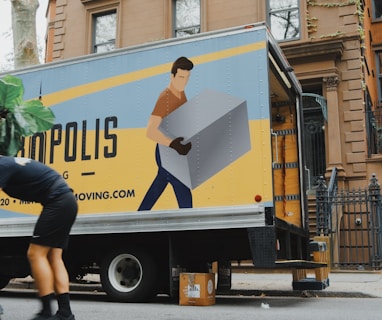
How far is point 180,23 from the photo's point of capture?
1958cm

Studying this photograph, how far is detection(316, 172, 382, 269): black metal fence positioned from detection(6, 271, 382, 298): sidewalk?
3.31 ft

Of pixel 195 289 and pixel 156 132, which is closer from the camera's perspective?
pixel 195 289

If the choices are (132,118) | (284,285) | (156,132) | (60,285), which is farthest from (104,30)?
(60,285)

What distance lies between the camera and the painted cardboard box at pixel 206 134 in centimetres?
744

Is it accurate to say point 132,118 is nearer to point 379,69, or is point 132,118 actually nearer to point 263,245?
point 263,245

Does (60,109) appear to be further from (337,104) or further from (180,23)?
(180,23)

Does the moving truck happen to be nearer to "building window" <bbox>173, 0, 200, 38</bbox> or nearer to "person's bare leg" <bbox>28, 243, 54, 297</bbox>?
"person's bare leg" <bbox>28, 243, 54, 297</bbox>

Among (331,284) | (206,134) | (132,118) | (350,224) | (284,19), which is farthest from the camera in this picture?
(284,19)

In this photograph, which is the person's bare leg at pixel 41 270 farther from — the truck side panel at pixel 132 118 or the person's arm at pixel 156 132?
the person's arm at pixel 156 132

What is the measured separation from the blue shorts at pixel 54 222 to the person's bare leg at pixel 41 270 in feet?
0.21

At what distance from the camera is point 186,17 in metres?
19.6

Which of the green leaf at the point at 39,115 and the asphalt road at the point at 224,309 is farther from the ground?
the green leaf at the point at 39,115

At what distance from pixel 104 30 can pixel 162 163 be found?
14056mm

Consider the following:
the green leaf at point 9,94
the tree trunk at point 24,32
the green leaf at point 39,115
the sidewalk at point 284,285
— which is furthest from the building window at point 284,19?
the green leaf at point 9,94
